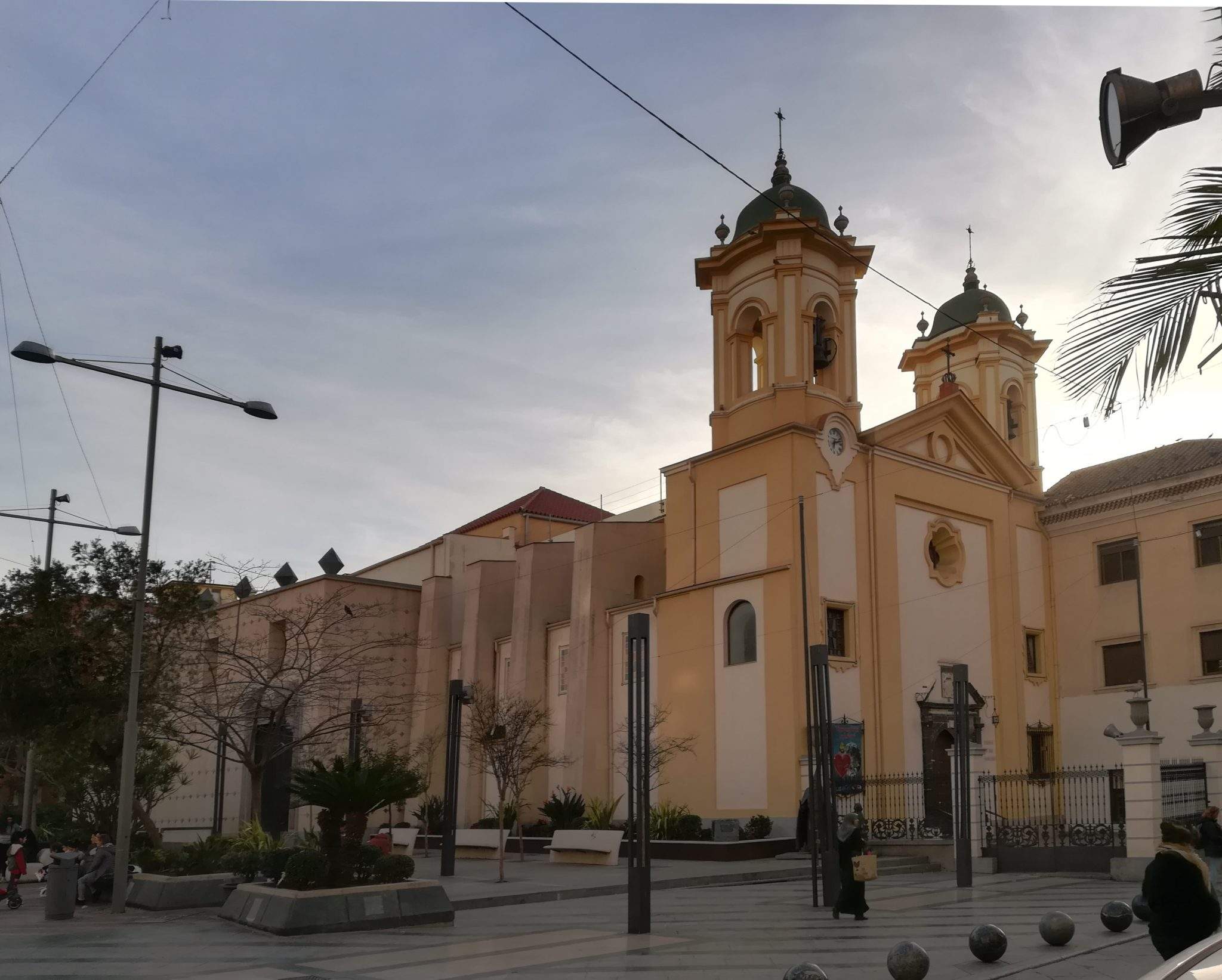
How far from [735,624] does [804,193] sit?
41.1 ft

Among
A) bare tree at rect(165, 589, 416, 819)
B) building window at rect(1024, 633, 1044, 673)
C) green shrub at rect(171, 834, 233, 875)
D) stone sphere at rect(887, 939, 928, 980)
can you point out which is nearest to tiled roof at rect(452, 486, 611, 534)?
bare tree at rect(165, 589, 416, 819)

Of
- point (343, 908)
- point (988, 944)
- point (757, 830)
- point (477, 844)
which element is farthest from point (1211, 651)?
point (343, 908)

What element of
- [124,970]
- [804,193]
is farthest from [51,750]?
[804,193]

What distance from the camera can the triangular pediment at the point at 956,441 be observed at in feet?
110

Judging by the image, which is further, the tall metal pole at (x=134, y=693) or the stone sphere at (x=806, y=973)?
the tall metal pole at (x=134, y=693)

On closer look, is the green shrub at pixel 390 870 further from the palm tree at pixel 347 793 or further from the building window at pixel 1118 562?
the building window at pixel 1118 562

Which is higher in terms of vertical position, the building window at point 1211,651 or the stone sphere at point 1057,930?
the building window at point 1211,651

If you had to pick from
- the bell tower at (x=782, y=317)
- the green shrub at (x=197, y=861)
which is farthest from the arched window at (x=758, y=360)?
the green shrub at (x=197, y=861)

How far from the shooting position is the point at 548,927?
15.1 meters

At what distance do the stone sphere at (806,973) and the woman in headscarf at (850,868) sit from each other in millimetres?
6098

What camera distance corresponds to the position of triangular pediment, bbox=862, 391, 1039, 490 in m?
33.4

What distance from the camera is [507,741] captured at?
91.7 feet

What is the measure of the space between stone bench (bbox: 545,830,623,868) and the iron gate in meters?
7.64

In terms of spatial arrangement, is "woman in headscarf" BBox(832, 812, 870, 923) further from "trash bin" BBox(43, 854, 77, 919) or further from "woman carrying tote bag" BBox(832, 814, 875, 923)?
"trash bin" BBox(43, 854, 77, 919)
